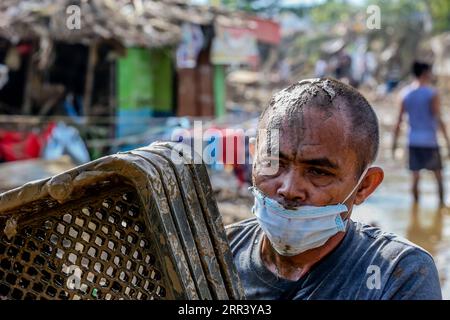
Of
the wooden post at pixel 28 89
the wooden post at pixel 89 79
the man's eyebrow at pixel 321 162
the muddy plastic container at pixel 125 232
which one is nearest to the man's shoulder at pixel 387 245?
the man's eyebrow at pixel 321 162

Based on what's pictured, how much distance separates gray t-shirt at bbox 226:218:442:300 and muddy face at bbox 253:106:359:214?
145mm

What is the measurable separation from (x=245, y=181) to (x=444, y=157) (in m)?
7.06

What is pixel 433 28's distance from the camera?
35.4m

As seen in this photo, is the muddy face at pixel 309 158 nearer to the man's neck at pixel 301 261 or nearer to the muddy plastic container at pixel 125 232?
the man's neck at pixel 301 261

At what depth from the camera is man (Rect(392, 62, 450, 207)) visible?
346 inches

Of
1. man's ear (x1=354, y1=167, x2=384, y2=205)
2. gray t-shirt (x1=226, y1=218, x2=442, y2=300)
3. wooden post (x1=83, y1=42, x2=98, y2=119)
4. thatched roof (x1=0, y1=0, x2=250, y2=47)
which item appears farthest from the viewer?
wooden post (x1=83, y1=42, x2=98, y2=119)

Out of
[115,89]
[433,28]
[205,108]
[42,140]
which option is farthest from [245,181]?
[433,28]

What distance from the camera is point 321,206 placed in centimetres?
197

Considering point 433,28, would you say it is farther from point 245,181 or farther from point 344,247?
point 344,247

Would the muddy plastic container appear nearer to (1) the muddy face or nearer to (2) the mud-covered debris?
(2) the mud-covered debris

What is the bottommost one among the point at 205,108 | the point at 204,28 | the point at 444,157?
the point at 444,157

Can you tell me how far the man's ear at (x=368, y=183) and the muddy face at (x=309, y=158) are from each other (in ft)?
0.34

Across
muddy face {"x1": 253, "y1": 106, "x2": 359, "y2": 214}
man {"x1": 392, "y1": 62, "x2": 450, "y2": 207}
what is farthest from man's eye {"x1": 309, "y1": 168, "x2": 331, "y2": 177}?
man {"x1": 392, "y1": 62, "x2": 450, "y2": 207}

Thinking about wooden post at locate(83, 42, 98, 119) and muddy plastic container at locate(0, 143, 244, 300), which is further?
wooden post at locate(83, 42, 98, 119)
